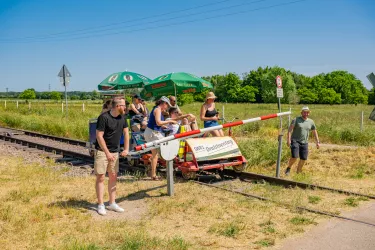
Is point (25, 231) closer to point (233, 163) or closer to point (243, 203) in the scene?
point (243, 203)

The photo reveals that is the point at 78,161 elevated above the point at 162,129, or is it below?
below

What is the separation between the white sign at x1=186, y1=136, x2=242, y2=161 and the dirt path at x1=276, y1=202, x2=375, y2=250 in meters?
3.29

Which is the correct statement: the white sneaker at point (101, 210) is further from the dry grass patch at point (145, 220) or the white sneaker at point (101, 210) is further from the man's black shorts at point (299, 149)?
the man's black shorts at point (299, 149)

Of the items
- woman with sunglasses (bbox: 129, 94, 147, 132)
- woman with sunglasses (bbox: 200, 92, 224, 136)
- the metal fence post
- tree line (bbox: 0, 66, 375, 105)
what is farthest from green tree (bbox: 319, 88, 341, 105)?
the metal fence post

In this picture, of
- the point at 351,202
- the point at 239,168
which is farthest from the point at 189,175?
the point at 351,202

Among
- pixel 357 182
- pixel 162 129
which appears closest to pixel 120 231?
pixel 162 129

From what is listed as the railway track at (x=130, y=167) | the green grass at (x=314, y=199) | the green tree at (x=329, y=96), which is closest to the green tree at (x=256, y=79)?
the green tree at (x=329, y=96)

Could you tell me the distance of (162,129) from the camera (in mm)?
9102

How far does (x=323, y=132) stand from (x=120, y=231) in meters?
12.8

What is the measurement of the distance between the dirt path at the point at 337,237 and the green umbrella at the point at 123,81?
1056cm

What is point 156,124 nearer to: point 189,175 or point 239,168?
point 189,175

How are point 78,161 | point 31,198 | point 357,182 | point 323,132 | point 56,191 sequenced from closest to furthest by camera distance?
point 31,198 → point 56,191 → point 357,182 → point 78,161 → point 323,132

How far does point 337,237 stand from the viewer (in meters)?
5.45

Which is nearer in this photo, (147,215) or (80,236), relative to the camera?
(80,236)
